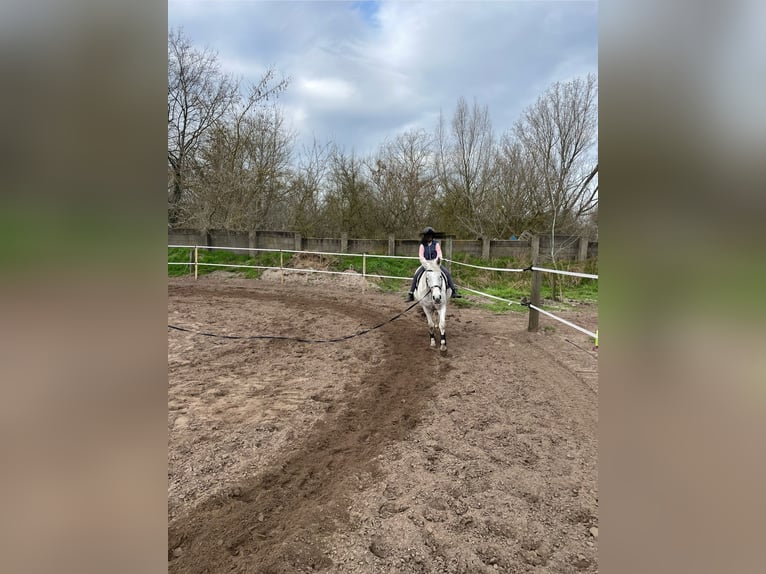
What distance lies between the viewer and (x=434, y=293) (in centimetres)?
485

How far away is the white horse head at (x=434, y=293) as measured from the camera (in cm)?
489

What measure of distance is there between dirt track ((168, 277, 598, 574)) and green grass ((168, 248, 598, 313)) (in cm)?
413

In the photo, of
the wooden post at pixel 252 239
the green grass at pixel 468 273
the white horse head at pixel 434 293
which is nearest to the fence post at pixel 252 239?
the wooden post at pixel 252 239

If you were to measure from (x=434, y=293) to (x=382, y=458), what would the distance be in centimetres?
265

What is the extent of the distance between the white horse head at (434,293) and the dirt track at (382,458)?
1.17ft

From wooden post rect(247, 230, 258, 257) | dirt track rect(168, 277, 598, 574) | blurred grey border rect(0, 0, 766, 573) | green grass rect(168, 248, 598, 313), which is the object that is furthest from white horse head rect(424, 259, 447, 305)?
wooden post rect(247, 230, 258, 257)

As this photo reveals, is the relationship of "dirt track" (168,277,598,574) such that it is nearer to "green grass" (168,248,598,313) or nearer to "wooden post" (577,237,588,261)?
"green grass" (168,248,598,313)
